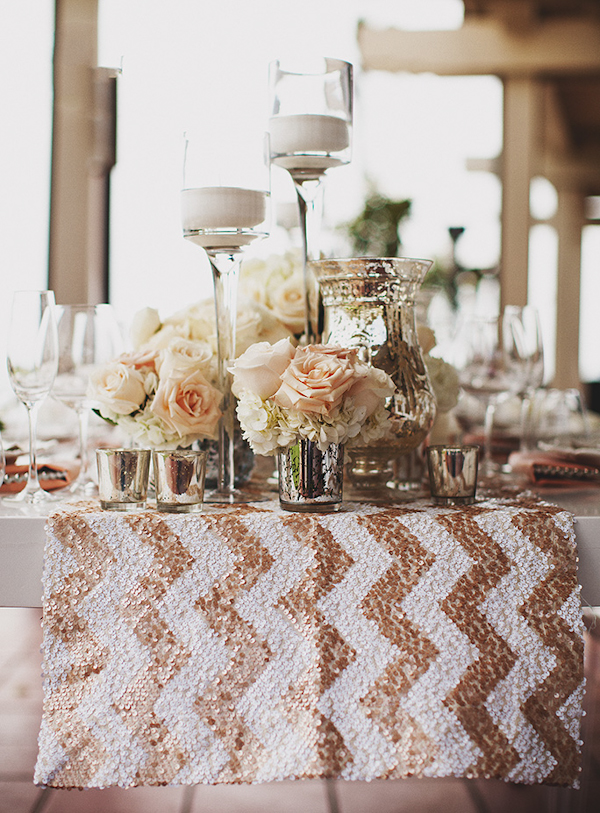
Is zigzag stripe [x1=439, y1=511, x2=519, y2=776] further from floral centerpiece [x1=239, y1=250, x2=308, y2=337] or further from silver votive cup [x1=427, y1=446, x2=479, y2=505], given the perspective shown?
floral centerpiece [x1=239, y1=250, x2=308, y2=337]

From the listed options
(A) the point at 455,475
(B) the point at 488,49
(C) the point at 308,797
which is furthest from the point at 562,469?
(B) the point at 488,49

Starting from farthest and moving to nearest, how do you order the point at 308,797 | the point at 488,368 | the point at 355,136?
the point at 355,136 → the point at 308,797 → the point at 488,368

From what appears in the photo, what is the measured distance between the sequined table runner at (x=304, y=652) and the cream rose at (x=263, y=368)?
0.40 ft

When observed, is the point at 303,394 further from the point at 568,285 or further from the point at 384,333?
the point at 568,285

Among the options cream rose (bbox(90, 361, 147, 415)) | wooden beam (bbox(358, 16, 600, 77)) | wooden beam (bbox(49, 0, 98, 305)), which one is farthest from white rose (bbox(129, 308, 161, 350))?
wooden beam (bbox(358, 16, 600, 77))

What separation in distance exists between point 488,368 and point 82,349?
62cm

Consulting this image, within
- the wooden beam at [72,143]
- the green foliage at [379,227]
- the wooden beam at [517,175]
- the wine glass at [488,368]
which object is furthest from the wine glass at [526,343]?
the wooden beam at [517,175]

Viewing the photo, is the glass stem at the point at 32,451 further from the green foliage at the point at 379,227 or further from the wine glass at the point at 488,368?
the green foliage at the point at 379,227

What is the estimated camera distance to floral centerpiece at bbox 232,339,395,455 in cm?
72

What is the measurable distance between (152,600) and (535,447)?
929 mm

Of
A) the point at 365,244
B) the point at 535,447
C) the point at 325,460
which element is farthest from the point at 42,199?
the point at 325,460

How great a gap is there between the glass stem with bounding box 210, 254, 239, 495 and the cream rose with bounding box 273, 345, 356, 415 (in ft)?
0.50

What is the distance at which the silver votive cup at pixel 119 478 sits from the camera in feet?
2.53

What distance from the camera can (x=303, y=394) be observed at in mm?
713
